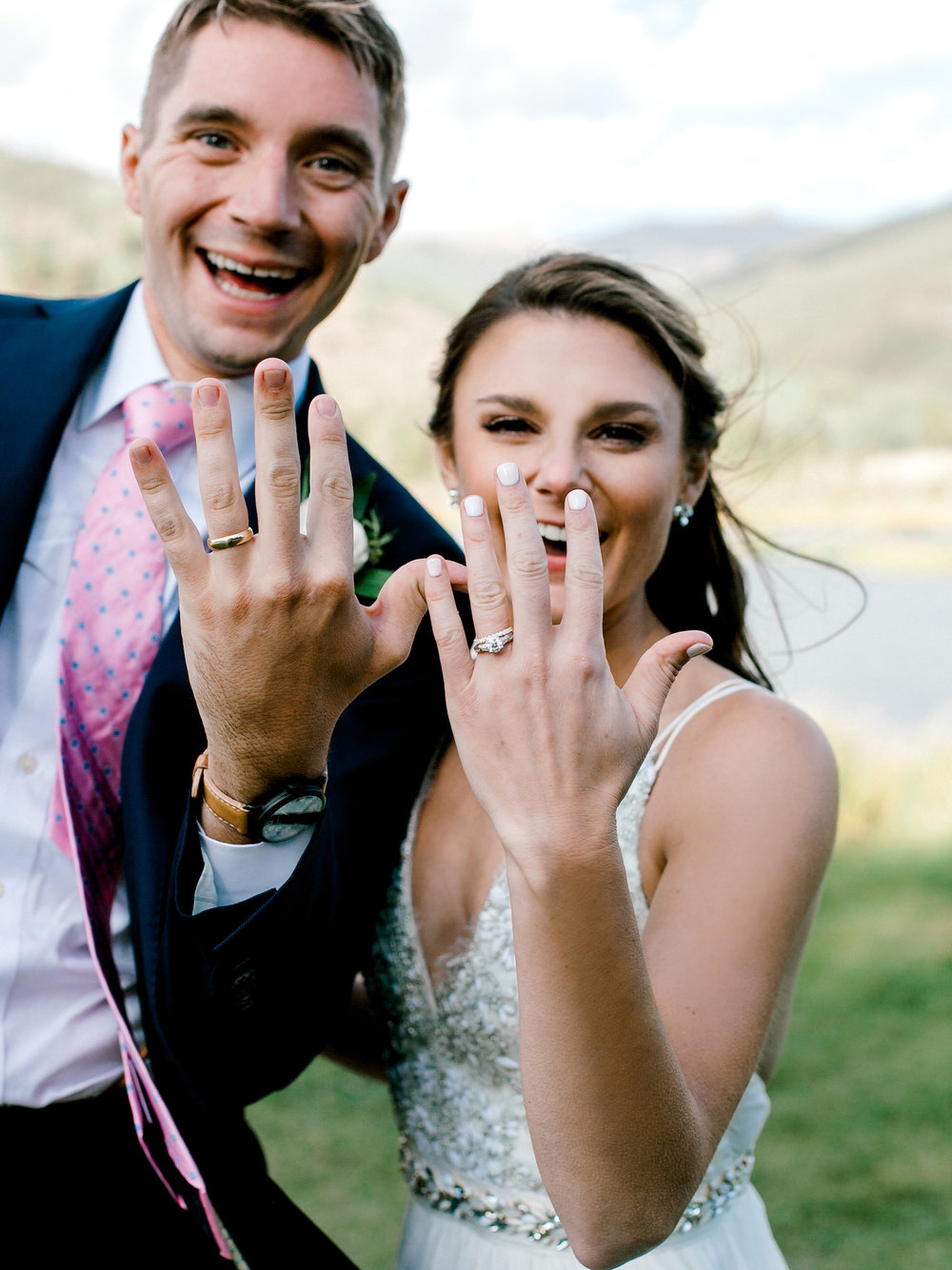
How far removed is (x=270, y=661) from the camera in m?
1.54

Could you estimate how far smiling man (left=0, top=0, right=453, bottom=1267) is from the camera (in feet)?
6.31

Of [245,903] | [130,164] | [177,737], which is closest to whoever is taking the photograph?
[245,903]

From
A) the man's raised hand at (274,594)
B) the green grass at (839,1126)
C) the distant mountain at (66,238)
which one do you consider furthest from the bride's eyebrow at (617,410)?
the distant mountain at (66,238)

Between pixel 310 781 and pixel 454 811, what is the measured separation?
730mm

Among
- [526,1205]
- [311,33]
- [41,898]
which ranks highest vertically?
[311,33]

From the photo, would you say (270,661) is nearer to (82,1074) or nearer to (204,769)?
(204,769)

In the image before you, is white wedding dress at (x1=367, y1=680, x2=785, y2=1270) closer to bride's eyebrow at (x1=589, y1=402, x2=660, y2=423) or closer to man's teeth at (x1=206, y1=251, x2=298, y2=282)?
bride's eyebrow at (x1=589, y1=402, x2=660, y2=423)

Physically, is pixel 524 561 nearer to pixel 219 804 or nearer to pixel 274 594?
pixel 274 594

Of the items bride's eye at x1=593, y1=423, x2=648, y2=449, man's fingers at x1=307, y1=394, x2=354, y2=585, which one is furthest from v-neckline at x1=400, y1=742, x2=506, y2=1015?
man's fingers at x1=307, y1=394, x2=354, y2=585

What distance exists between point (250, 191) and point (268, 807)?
1.30 meters

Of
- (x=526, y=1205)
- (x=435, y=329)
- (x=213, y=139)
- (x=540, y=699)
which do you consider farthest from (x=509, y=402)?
(x=435, y=329)

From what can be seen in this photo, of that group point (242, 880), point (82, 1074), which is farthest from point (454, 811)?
point (82, 1074)

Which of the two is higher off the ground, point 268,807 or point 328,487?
point 328,487

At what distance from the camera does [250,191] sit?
238 cm
